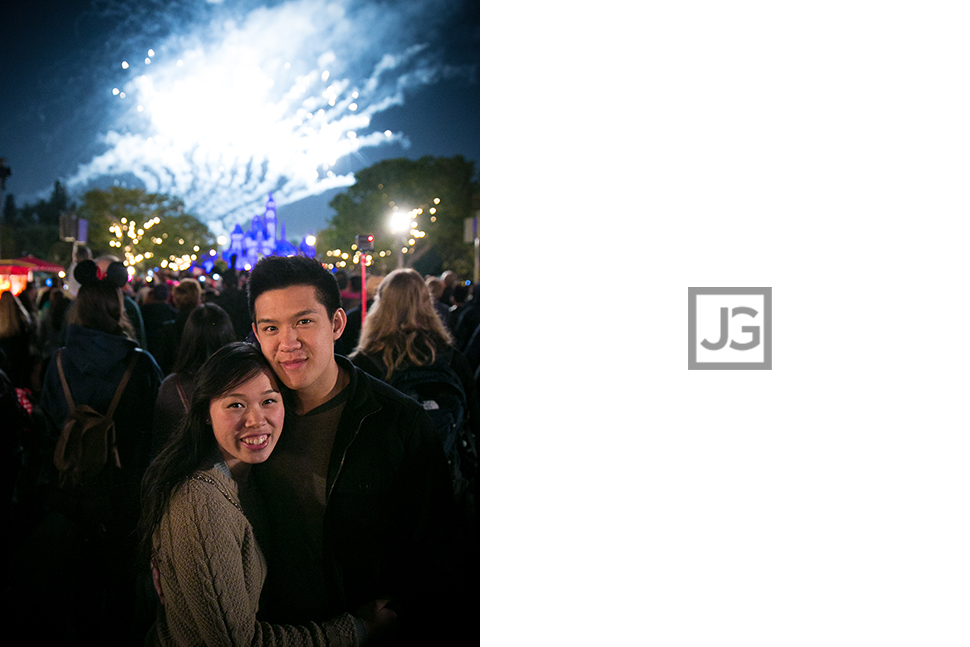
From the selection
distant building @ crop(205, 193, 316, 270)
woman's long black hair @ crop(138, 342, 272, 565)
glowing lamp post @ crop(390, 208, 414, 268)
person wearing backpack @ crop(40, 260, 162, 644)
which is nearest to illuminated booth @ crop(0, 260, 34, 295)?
person wearing backpack @ crop(40, 260, 162, 644)

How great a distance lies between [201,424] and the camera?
1.25 meters

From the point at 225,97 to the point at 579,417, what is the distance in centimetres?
134

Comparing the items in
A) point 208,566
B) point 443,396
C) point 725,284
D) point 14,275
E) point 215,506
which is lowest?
point 208,566

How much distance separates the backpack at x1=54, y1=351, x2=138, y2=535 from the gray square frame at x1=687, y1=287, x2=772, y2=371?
1.42 meters

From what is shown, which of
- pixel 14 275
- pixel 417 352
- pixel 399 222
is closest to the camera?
pixel 417 352

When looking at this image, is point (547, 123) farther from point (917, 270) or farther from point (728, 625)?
point (728, 625)

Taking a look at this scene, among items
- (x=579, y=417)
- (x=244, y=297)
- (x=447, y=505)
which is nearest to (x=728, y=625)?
(x=579, y=417)

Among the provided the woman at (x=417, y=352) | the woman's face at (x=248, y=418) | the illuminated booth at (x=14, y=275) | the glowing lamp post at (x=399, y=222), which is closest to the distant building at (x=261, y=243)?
the woman's face at (x=248, y=418)

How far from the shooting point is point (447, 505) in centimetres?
146

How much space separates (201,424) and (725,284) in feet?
3.94

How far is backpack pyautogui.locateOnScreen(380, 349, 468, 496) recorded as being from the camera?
1699 mm

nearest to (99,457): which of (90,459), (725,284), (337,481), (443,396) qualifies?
(90,459)

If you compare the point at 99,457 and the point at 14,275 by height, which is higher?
the point at 14,275

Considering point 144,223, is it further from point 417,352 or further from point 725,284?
point 725,284
